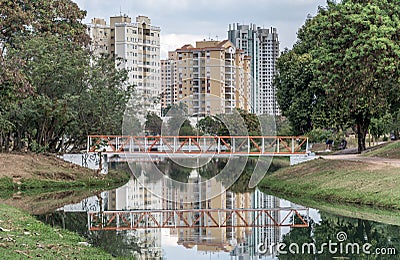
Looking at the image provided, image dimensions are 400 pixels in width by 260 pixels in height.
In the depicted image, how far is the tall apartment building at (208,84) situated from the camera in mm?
32219

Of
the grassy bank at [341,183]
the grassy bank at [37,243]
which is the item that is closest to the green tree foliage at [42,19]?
the grassy bank at [341,183]

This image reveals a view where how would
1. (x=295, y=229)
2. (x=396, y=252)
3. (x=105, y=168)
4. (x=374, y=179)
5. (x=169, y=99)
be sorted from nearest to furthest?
(x=396, y=252)
(x=295, y=229)
(x=374, y=179)
(x=169, y=99)
(x=105, y=168)

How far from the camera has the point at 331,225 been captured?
22562 millimetres

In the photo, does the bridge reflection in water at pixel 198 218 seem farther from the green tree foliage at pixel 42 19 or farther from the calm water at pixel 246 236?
the green tree foliage at pixel 42 19

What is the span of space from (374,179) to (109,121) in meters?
17.0

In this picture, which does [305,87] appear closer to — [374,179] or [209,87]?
[209,87]

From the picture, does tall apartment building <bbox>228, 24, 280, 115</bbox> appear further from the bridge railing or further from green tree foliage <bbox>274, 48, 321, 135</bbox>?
the bridge railing

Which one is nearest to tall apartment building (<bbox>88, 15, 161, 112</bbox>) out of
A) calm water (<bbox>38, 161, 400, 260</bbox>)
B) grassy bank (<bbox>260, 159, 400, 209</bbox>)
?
grassy bank (<bbox>260, 159, 400, 209</bbox>)

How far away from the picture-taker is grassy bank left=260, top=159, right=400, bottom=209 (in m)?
26.9

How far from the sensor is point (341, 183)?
3047 centimetres

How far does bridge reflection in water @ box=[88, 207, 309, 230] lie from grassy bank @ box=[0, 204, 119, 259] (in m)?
3.35

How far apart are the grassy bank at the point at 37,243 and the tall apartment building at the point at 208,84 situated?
1330 cm

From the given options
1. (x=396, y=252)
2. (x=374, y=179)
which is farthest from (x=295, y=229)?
(x=374, y=179)

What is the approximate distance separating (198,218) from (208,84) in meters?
8.71
